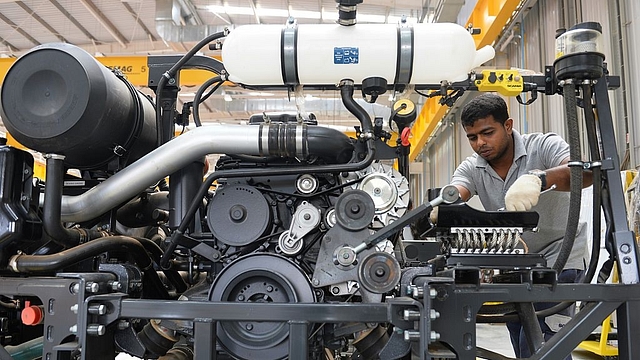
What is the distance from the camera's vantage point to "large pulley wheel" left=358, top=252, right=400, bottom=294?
1.76m

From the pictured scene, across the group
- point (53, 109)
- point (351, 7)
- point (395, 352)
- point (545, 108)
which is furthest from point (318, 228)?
point (545, 108)

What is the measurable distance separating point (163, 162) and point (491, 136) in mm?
1662

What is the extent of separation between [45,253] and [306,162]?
1144 millimetres

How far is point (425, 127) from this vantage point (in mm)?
8672

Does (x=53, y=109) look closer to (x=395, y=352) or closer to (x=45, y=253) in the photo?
(x=45, y=253)

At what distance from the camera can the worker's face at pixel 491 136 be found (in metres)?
2.68

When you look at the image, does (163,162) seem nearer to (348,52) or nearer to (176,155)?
(176,155)

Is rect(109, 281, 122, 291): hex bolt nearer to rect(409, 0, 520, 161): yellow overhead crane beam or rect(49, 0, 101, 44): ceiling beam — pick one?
rect(409, 0, 520, 161): yellow overhead crane beam

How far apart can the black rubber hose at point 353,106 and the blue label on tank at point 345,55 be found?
3.4 inches

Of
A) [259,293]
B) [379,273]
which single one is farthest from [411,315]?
[259,293]

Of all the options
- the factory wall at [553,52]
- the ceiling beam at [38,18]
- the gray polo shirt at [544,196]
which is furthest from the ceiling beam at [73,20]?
the gray polo shirt at [544,196]

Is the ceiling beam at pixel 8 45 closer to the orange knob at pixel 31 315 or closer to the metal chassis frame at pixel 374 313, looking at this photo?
the orange knob at pixel 31 315

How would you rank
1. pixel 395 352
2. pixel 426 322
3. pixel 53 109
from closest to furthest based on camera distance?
pixel 426 322
pixel 395 352
pixel 53 109

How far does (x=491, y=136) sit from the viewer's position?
270 cm
